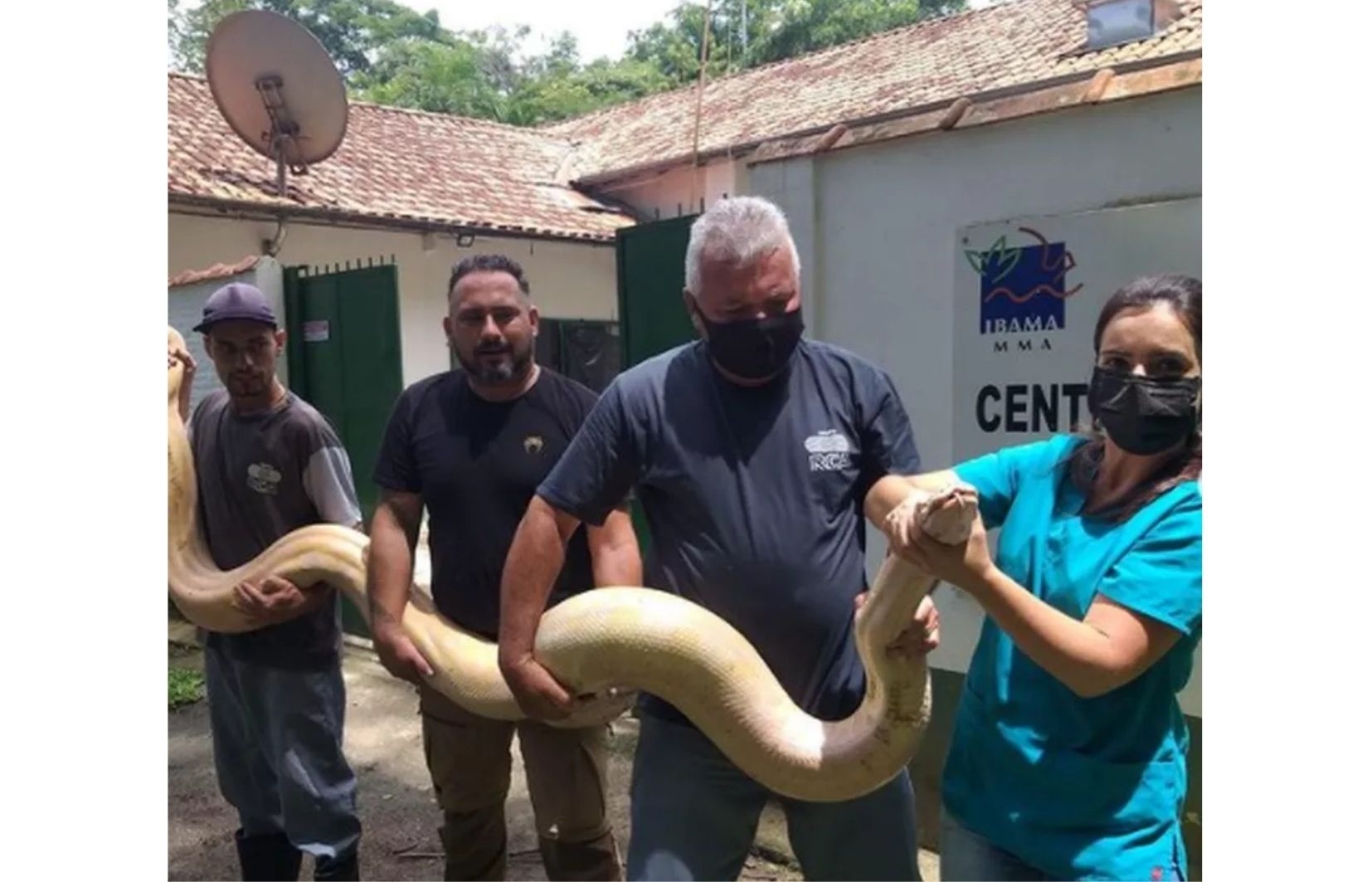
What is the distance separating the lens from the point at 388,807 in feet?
16.6

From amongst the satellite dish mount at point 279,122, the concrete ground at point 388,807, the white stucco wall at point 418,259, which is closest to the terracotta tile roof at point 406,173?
the white stucco wall at point 418,259

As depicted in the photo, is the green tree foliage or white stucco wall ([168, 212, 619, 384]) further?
the green tree foliage

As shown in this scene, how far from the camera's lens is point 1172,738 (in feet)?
6.40

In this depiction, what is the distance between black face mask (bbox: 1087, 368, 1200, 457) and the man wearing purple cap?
7.76ft

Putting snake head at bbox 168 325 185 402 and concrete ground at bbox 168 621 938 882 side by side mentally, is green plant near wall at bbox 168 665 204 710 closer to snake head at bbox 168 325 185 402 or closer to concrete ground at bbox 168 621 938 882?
concrete ground at bbox 168 621 938 882

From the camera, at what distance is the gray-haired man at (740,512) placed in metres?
2.35

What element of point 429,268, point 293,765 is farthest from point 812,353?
point 429,268

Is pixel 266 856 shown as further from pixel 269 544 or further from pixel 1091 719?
pixel 1091 719

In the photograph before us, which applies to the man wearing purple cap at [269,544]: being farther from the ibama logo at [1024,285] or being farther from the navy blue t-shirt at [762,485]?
the ibama logo at [1024,285]

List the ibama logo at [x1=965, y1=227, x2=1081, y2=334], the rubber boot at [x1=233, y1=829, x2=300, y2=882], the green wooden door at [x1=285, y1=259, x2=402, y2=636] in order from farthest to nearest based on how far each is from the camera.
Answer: the green wooden door at [x1=285, y1=259, x2=402, y2=636] < the ibama logo at [x1=965, y1=227, x2=1081, y2=334] < the rubber boot at [x1=233, y1=829, x2=300, y2=882]

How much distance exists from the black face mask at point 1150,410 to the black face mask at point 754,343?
2.35 ft

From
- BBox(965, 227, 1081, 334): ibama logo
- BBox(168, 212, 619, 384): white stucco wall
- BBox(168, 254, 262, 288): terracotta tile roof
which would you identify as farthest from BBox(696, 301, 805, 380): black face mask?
BBox(168, 212, 619, 384): white stucco wall

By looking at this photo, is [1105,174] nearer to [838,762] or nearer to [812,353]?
[812,353]

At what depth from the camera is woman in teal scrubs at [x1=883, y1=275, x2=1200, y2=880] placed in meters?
1.80
